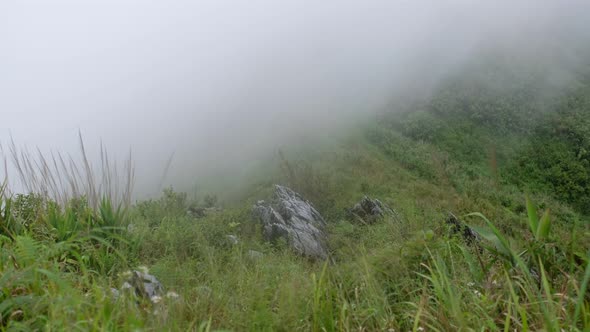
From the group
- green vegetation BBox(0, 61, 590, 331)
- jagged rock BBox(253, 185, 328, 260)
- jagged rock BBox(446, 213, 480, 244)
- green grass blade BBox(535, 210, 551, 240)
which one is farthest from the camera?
jagged rock BBox(253, 185, 328, 260)

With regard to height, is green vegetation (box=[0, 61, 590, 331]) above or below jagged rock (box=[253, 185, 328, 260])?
above

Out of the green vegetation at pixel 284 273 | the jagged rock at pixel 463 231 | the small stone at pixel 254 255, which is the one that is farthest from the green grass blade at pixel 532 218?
the small stone at pixel 254 255

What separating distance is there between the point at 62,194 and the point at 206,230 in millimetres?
3092

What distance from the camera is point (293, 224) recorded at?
12.8 meters

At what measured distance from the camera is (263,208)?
543 inches

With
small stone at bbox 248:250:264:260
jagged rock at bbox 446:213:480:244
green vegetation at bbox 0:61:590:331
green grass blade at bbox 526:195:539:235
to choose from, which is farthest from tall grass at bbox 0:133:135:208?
green grass blade at bbox 526:195:539:235

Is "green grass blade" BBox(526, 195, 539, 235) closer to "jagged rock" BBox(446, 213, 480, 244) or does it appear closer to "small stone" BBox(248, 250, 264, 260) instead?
"jagged rock" BBox(446, 213, 480, 244)

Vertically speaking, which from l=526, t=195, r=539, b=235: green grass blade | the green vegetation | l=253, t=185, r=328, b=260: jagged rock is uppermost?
l=526, t=195, r=539, b=235: green grass blade

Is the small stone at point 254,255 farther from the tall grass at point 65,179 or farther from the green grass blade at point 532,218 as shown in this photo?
the green grass blade at point 532,218

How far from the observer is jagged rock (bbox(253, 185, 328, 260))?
437 inches

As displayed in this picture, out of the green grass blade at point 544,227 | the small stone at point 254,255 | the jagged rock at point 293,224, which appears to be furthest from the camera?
the jagged rock at point 293,224

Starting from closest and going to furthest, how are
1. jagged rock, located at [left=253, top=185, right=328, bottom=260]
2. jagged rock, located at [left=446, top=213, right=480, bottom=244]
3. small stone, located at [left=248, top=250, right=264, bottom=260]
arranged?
jagged rock, located at [left=446, top=213, right=480, bottom=244], small stone, located at [left=248, top=250, right=264, bottom=260], jagged rock, located at [left=253, top=185, right=328, bottom=260]

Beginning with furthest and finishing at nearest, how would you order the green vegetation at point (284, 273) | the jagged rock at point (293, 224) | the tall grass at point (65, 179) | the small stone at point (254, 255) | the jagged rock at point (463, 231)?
the jagged rock at point (293, 224), the small stone at point (254, 255), the tall grass at point (65, 179), the jagged rock at point (463, 231), the green vegetation at point (284, 273)

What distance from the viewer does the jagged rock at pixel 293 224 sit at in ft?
36.4
